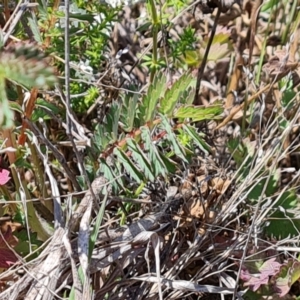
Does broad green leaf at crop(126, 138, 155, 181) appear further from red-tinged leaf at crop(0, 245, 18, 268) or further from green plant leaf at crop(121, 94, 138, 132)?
red-tinged leaf at crop(0, 245, 18, 268)

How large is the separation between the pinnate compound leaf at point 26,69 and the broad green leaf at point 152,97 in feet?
1.91

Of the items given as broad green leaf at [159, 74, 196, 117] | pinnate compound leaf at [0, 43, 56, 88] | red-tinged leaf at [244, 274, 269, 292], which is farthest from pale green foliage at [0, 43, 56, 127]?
red-tinged leaf at [244, 274, 269, 292]

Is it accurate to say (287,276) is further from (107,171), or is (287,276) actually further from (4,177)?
(4,177)

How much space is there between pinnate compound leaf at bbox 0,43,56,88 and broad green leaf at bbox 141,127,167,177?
57 cm

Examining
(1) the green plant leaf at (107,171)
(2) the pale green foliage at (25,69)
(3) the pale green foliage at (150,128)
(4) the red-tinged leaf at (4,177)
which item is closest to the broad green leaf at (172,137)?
(3) the pale green foliage at (150,128)

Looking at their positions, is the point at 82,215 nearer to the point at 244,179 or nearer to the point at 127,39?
the point at 244,179

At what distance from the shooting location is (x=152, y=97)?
1.17 meters

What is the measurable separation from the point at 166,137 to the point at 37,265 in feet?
1.14

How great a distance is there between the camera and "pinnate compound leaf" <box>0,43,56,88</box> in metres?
0.56

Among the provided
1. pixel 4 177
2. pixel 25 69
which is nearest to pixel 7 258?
pixel 4 177

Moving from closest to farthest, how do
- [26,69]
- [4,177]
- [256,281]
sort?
[26,69]
[4,177]
[256,281]

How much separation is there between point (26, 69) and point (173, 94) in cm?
61

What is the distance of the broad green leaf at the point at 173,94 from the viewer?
1142 mm

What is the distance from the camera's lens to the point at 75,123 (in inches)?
51.9
